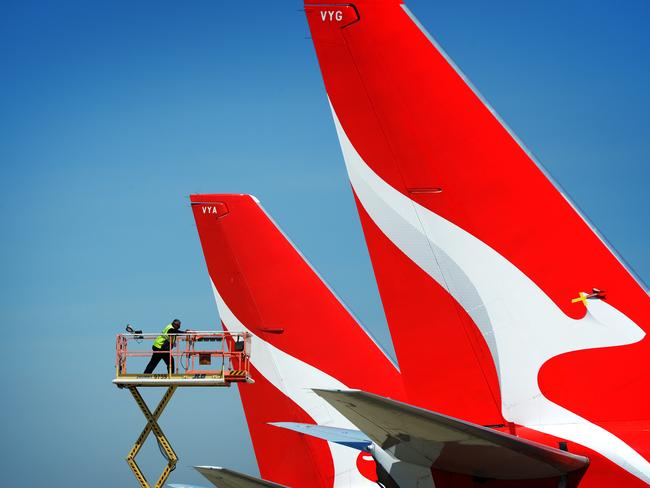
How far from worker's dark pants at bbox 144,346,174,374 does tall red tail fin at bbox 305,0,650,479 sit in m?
9.73

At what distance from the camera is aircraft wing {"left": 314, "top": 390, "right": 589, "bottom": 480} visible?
681 cm

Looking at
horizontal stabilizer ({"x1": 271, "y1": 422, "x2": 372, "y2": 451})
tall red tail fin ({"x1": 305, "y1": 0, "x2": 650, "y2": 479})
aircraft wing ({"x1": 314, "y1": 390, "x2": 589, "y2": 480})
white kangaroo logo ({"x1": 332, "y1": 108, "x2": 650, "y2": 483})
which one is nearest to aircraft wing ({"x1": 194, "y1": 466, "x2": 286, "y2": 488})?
horizontal stabilizer ({"x1": 271, "y1": 422, "x2": 372, "y2": 451})

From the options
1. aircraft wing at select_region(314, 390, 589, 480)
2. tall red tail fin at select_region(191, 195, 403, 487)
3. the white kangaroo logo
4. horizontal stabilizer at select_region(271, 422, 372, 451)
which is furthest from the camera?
tall red tail fin at select_region(191, 195, 403, 487)

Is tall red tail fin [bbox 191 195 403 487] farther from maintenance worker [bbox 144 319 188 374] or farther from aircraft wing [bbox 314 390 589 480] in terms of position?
aircraft wing [bbox 314 390 589 480]

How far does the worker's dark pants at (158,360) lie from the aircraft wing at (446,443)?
12.0 m

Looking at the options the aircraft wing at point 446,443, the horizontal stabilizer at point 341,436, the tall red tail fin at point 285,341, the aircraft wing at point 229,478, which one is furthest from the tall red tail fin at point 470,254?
the tall red tail fin at point 285,341

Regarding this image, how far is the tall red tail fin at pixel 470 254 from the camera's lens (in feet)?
30.0

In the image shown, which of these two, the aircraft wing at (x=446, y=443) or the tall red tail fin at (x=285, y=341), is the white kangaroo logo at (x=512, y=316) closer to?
the aircraft wing at (x=446, y=443)

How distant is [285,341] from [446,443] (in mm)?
12386

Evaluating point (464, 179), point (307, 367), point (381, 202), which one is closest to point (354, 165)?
point (381, 202)

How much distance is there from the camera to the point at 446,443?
740 cm

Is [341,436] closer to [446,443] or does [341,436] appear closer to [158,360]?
[446,443]

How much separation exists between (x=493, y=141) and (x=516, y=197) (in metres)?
0.68

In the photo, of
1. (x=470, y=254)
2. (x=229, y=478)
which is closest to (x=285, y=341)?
(x=229, y=478)
